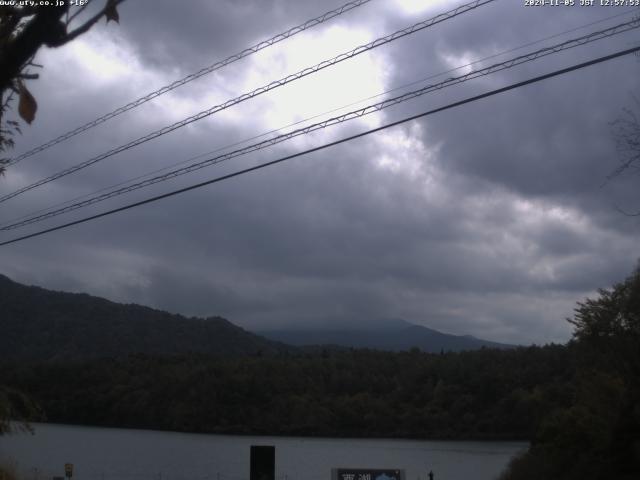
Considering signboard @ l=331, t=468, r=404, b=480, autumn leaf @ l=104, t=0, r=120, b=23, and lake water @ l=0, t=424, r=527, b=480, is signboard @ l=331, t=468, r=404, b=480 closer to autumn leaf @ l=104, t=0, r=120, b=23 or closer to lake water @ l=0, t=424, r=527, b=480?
autumn leaf @ l=104, t=0, r=120, b=23

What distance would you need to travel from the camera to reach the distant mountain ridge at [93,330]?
10488 cm

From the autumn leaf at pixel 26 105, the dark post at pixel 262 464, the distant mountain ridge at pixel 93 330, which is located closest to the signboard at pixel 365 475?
the dark post at pixel 262 464

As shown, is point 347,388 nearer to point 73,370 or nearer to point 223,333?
point 73,370

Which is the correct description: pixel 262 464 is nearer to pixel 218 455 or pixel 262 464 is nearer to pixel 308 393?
pixel 218 455

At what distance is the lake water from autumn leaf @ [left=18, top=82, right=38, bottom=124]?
142 ft

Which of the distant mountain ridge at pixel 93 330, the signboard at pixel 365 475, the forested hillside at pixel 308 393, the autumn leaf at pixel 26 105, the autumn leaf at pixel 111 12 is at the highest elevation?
the distant mountain ridge at pixel 93 330

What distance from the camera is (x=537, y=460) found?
3259 cm

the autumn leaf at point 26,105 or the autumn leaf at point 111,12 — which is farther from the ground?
the autumn leaf at point 111,12

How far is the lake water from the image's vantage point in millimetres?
53125

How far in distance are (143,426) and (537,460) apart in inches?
2778

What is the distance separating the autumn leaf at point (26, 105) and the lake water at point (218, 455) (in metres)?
43.3

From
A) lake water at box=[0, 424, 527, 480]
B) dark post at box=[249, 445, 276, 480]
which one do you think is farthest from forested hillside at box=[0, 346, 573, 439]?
dark post at box=[249, 445, 276, 480]

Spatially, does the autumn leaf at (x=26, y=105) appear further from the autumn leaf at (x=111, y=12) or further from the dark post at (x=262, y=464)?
the dark post at (x=262, y=464)

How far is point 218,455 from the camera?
6744cm
